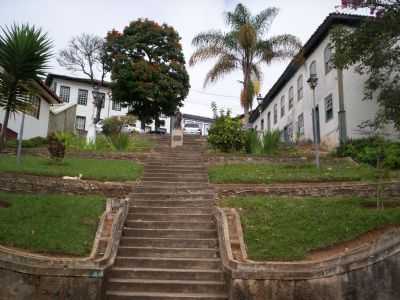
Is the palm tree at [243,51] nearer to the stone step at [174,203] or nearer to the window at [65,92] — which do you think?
the stone step at [174,203]

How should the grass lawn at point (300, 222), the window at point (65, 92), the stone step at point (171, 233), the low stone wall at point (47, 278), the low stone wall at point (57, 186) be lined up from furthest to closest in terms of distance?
the window at point (65, 92) → the low stone wall at point (57, 186) → the stone step at point (171, 233) → the grass lawn at point (300, 222) → the low stone wall at point (47, 278)

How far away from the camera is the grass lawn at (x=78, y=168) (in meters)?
13.0

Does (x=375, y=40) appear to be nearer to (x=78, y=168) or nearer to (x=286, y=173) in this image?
(x=286, y=173)

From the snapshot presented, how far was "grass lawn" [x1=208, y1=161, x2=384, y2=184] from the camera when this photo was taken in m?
13.2

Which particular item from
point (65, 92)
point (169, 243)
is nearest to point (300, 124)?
point (169, 243)

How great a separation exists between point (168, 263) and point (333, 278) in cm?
323

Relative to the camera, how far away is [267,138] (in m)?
18.1

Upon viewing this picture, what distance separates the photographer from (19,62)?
8711 millimetres

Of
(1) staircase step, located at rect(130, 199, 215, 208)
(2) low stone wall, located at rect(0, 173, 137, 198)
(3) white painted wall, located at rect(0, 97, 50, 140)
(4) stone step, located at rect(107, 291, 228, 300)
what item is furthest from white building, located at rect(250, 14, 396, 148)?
(3) white painted wall, located at rect(0, 97, 50, 140)

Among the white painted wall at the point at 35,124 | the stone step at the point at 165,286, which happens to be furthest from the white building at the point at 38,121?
the stone step at the point at 165,286

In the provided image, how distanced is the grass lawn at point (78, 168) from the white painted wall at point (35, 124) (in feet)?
21.7

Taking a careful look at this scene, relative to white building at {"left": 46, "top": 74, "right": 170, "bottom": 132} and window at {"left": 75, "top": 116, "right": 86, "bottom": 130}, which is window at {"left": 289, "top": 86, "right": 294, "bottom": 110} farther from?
window at {"left": 75, "top": 116, "right": 86, "bottom": 130}

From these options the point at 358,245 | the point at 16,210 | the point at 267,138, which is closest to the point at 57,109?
the point at 267,138

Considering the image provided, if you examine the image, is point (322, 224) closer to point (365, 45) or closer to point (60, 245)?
point (365, 45)
